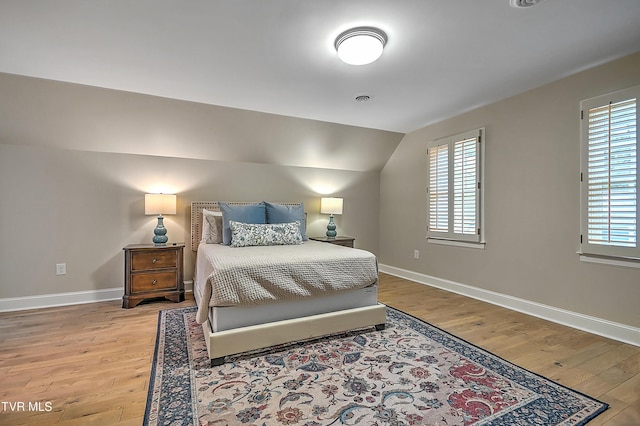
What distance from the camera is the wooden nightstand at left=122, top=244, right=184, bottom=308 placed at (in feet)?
11.2

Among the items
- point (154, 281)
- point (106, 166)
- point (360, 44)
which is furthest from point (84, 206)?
point (360, 44)

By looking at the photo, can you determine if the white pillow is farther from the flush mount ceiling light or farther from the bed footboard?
the flush mount ceiling light

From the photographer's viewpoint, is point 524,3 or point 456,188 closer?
point 524,3

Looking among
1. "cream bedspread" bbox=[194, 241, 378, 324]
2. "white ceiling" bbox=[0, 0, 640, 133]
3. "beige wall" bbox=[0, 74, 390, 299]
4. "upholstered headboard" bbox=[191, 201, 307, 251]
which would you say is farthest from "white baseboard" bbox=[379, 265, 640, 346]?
"upholstered headboard" bbox=[191, 201, 307, 251]

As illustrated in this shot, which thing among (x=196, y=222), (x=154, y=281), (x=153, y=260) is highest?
(x=196, y=222)

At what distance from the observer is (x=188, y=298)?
3.86 meters

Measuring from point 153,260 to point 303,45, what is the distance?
111 inches

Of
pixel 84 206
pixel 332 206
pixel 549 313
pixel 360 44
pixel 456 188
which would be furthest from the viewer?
pixel 332 206

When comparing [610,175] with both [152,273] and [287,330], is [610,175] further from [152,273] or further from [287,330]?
[152,273]

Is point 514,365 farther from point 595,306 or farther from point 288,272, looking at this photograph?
point 288,272

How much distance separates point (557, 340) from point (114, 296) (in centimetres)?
462

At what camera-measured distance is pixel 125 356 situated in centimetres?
229

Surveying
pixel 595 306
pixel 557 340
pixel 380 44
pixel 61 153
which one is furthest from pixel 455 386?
pixel 61 153

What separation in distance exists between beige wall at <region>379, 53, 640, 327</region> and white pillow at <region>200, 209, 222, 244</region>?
8.50ft
